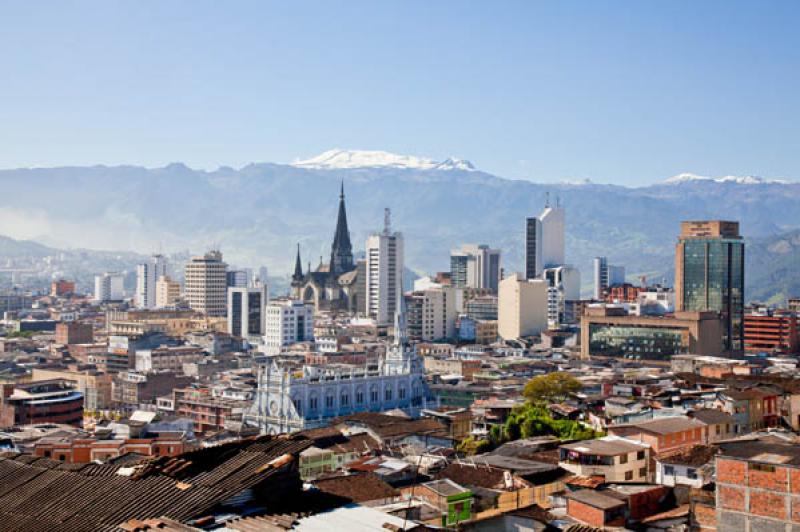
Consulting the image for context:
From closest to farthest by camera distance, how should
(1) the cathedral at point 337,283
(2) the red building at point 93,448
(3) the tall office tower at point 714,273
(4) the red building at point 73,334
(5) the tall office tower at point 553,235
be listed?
(2) the red building at point 93,448
(3) the tall office tower at point 714,273
(4) the red building at point 73,334
(1) the cathedral at point 337,283
(5) the tall office tower at point 553,235

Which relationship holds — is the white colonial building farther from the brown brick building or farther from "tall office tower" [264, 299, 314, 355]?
"tall office tower" [264, 299, 314, 355]

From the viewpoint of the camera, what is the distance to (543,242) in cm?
18800

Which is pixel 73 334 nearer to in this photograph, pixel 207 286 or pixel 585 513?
pixel 207 286

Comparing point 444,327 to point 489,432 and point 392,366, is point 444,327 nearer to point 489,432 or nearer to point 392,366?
point 392,366

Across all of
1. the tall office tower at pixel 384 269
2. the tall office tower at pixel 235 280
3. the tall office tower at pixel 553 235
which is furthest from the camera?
the tall office tower at pixel 553 235

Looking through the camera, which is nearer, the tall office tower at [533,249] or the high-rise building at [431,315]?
the high-rise building at [431,315]

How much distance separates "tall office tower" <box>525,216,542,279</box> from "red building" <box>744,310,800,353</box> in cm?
6379

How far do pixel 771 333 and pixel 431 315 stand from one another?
37608 millimetres

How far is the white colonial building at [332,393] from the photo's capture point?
6338 cm

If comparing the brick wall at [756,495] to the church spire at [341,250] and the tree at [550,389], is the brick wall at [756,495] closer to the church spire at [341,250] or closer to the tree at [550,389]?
the tree at [550,389]

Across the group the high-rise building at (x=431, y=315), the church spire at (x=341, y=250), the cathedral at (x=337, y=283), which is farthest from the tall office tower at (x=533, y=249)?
the high-rise building at (x=431, y=315)

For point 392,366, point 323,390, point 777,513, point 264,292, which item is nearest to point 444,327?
point 264,292

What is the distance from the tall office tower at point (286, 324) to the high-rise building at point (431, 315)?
1222 centimetres

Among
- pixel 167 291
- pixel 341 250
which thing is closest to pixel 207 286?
pixel 341 250
